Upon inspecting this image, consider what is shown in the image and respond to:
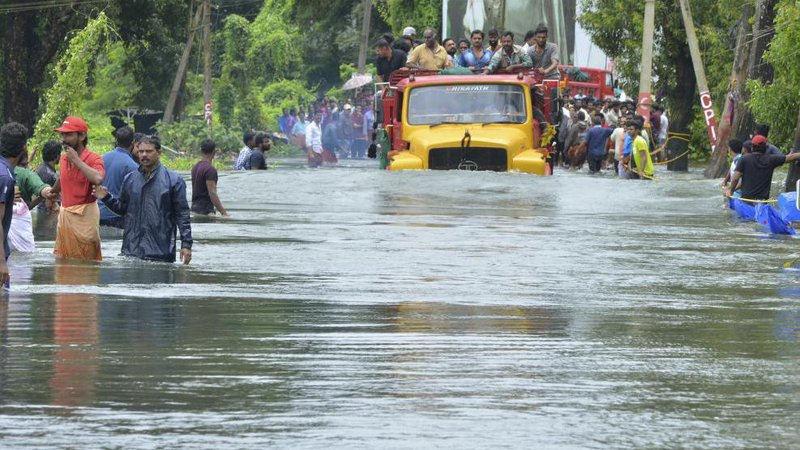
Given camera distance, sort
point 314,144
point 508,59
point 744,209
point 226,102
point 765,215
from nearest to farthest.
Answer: point 765,215 → point 744,209 → point 508,59 → point 314,144 → point 226,102

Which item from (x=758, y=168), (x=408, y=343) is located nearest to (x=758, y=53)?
Result: (x=758, y=168)

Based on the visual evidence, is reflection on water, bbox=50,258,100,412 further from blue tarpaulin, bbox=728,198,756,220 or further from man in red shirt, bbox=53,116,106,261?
blue tarpaulin, bbox=728,198,756,220

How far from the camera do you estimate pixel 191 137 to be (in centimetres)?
5025

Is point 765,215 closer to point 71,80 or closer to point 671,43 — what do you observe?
point 671,43

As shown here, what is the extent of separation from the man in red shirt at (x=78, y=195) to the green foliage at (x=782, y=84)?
44.8ft

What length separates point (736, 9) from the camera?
38.1 m

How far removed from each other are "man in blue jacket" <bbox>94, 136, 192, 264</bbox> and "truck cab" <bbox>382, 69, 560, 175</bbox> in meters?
12.9

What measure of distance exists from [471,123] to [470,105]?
0.94 feet

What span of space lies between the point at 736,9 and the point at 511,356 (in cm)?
2965

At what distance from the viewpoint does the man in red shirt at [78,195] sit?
13742 millimetres

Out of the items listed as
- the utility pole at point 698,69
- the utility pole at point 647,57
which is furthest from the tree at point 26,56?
the utility pole at point 698,69

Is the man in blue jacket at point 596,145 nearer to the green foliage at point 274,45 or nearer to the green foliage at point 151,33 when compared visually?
the green foliage at point 151,33

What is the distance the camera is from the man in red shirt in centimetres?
1374

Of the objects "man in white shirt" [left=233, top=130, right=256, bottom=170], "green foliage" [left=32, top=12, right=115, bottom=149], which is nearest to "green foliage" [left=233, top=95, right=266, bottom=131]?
"green foliage" [left=32, top=12, right=115, bottom=149]
